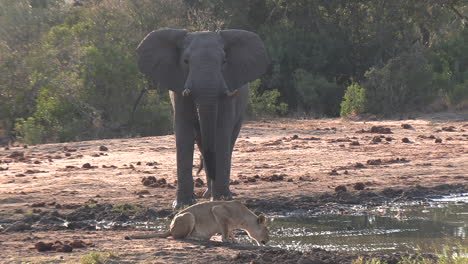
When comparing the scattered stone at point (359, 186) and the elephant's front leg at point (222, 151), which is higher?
the elephant's front leg at point (222, 151)

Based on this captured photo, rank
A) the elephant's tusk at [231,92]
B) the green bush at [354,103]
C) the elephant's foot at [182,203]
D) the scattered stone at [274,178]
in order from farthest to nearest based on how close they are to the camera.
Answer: the green bush at [354,103] < the scattered stone at [274,178] < the elephant's foot at [182,203] < the elephant's tusk at [231,92]

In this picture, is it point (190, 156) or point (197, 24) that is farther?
point (197, 24)

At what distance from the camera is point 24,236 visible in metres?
10.6

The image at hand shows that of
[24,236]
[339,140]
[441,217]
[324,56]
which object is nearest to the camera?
[24,236]

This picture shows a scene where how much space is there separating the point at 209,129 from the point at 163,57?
170cm

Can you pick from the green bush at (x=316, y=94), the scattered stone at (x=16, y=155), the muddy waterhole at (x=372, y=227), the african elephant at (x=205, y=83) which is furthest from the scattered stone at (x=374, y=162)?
the green bush at (x=316, y=94)

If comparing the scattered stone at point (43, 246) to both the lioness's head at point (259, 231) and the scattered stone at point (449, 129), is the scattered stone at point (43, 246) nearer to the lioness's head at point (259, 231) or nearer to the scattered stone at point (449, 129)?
the lioness's head at point (259, 231)

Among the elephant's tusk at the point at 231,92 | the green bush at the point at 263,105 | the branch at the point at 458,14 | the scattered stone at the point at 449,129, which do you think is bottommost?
the scattered stone at the point at 449,129

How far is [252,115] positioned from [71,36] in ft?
19.9

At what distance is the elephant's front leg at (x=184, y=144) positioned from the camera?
12.7m

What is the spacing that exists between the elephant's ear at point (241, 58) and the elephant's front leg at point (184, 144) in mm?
746

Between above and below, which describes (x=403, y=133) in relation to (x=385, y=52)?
below

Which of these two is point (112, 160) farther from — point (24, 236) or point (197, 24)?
point (197, 24)

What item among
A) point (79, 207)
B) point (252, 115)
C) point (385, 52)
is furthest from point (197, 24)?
point (79, 207)
